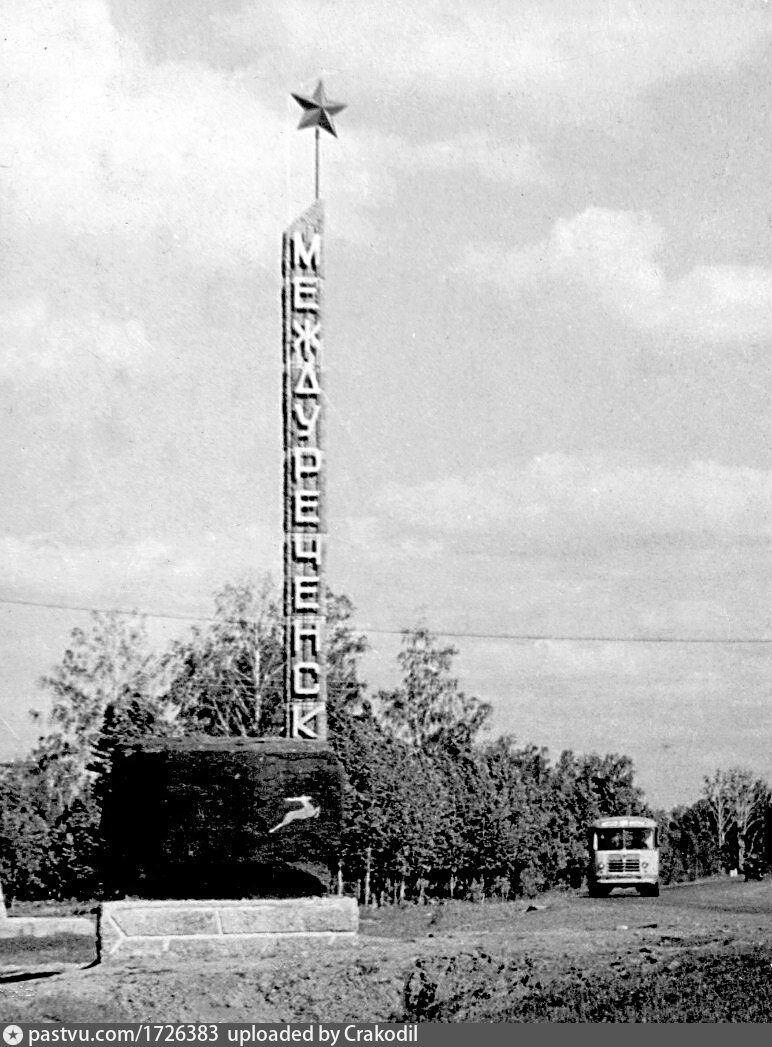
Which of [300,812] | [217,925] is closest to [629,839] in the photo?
[300,812]

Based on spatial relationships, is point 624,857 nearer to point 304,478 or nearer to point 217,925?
point 304,478

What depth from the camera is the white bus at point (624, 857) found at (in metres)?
40.6

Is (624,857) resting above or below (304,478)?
below

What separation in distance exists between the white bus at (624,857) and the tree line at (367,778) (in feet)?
8.32

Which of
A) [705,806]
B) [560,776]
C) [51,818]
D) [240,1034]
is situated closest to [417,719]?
[560,776]

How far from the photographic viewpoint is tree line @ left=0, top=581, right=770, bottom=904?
40656 mm

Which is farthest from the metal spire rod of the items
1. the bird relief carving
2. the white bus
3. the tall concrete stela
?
the white bus

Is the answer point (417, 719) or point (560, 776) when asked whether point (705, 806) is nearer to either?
point (560, 776)

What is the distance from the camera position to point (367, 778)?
1592 inches

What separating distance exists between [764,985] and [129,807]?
10.00m

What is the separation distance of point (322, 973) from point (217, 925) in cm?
266

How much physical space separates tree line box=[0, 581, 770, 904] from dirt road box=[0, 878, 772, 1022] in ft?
42.9

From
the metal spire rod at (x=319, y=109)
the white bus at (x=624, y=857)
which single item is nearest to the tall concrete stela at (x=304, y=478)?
the metal spire rod at (x=319, y=109)

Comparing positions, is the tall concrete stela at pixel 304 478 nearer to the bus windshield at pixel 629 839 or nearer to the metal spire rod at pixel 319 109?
the metal spire rod at pixel 319 109
